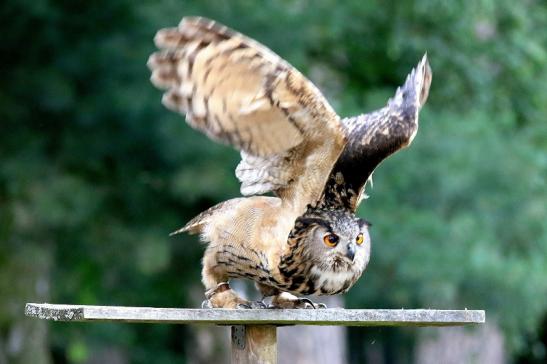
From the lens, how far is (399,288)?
10.1 m

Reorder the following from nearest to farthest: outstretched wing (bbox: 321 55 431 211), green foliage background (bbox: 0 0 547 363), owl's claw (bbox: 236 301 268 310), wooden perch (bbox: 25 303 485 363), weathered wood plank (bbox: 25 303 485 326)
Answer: wooden perch (bbox: 25 303 485 363) < weathered wood plank (bbox: 25 303 485 326) < owl's claw (bbox: 236 301 268 310) < outstretched wing (bbox: 321 55 431 211) < green foliage background (bbox: 0 0 547 363)

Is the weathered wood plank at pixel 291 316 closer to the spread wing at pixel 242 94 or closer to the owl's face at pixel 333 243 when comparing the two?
the owl's face at pixel 333 243

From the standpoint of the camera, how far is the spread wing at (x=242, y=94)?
166 inches

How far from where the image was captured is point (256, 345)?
450 centimetres

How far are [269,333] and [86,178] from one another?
5.89 meters

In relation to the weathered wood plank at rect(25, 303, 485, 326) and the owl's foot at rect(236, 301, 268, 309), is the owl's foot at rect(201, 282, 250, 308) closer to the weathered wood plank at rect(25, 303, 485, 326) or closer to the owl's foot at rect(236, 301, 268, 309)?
the owl's foot at rect(236, 301, 268, 309)

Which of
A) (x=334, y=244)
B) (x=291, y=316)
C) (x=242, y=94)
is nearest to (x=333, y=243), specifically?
(x=334, y=244)

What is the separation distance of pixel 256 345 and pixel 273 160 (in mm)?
712

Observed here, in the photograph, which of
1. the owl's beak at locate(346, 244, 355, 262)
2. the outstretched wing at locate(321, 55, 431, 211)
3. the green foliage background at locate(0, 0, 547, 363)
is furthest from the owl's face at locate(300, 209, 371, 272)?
the green foliage background at locate(0, 0, 547, 363)

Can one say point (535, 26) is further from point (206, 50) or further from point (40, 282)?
point (206, 50)

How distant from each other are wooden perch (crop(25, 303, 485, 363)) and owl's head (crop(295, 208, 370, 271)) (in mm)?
243

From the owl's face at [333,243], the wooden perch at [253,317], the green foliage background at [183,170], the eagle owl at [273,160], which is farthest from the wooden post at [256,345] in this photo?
the green foliage background at [183,170]

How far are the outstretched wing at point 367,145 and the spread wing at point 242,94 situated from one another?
123mm

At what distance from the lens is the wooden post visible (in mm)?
4484
